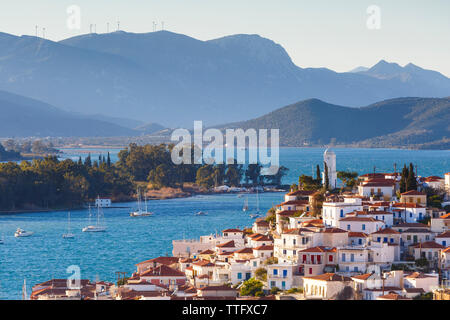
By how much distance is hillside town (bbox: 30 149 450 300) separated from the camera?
18.0 m

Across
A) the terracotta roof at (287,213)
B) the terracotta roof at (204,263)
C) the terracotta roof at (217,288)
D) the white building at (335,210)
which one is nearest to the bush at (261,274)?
the terracotta roof at (217,288)

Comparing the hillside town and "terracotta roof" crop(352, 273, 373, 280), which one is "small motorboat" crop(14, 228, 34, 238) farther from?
"terracotta roof" crop(352, 273, 373, 280)

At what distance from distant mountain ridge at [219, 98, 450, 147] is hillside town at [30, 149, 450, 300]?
144190 mm

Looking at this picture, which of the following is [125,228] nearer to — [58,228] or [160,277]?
[58,228]

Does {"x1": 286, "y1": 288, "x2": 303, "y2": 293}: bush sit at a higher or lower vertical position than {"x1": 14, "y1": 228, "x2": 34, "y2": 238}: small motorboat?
higher

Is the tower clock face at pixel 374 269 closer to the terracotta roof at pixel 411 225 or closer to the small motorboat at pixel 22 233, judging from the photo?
the terracotta roof at pixel 411 225

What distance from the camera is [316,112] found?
183 meters

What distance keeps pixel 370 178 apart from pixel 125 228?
20.5 metres

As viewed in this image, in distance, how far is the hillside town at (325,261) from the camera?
1803 cm

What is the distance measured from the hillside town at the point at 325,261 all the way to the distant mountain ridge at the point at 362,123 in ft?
473

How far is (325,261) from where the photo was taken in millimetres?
20266

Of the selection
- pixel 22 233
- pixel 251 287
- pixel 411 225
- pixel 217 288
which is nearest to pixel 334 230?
pixel 411 225

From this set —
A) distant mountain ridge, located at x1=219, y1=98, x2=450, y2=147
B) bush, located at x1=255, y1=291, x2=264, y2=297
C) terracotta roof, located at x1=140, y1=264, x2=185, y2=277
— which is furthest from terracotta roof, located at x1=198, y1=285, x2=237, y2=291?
distant mountain ridge, located at x1=219, y1=98, x2=450, y2=147
